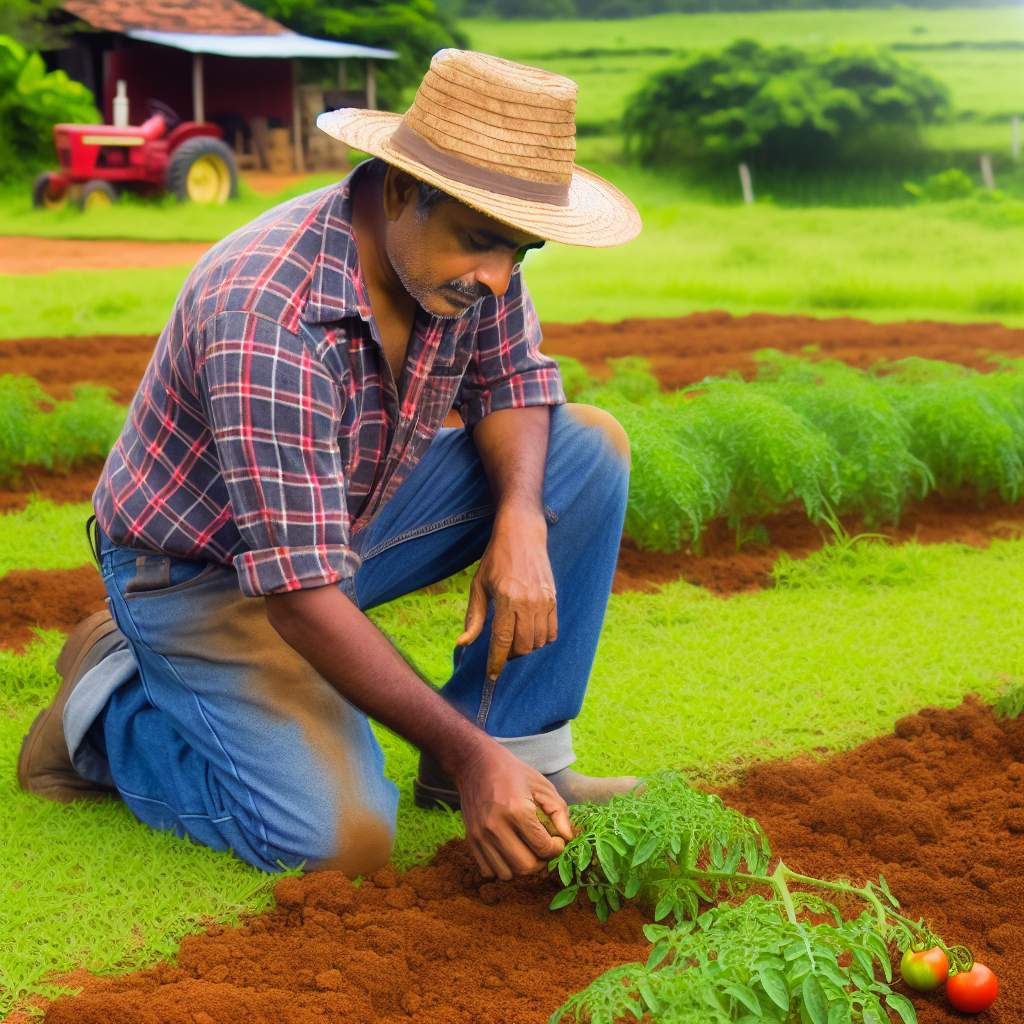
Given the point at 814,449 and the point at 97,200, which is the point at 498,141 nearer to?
the point at 814,449

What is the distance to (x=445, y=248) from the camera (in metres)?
2.58

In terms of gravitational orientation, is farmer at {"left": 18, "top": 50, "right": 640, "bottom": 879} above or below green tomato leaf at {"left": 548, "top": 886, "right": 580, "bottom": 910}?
above

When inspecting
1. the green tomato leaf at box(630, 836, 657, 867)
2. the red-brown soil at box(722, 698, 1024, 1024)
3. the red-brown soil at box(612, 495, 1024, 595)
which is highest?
the green tomato leaf at box(630, 836, 657, 867)

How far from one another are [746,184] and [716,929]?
17589 mm

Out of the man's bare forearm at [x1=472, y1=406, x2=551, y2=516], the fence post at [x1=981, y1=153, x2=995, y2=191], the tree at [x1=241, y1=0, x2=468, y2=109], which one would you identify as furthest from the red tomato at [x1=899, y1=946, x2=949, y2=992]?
the tree at [x1=241, y1=0, x2=468, y2=109]

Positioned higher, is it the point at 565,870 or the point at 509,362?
the point at 509,362

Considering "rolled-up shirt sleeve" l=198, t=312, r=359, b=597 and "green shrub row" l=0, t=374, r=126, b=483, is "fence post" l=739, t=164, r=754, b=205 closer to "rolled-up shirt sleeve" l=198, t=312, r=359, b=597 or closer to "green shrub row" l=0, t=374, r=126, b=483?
"green shrub row" l=0, t=374, r=126, b=483

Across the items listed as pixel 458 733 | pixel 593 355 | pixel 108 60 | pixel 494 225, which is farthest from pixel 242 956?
pixel 108 60

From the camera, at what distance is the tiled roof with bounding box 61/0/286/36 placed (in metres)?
19.5

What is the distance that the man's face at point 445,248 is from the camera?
2.55m

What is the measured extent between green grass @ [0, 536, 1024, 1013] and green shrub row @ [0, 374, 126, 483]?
1800mm

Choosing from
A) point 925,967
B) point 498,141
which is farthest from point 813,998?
point 498,141

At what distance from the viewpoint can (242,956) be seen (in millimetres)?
2512

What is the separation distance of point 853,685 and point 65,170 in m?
14.4
